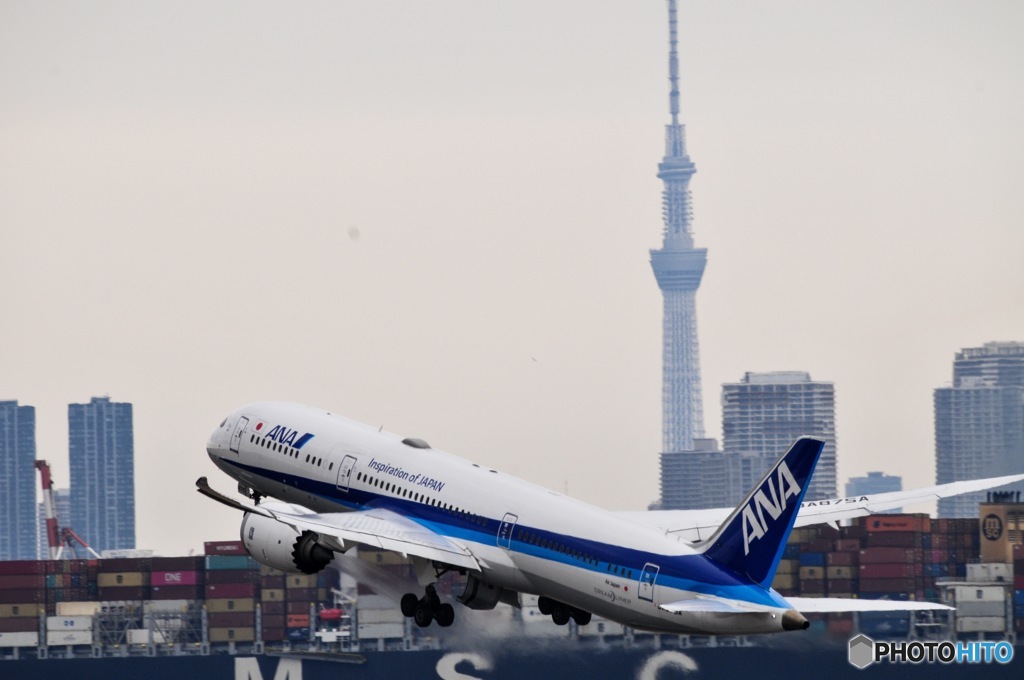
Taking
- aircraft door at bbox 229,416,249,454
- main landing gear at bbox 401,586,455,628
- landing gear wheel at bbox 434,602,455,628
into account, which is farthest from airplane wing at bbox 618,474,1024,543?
aircraft door at bbox 229,416,249,454

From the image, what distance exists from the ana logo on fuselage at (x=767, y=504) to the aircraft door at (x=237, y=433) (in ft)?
91.5

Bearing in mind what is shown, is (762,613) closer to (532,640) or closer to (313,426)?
(313,426)

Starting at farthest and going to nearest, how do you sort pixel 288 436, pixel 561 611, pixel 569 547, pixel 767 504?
1. pixel 288 436
2. pixel 561 611
3. pixel 569 547
4. pixel 767 504

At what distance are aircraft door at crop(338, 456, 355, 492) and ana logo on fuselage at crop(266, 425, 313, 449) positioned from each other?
2711mm

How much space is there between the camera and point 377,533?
73750 millimetres

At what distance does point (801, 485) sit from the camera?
63094 mm

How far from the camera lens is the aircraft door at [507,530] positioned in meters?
71.8

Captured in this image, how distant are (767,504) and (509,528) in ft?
38.4

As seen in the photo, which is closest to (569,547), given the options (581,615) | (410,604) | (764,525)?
(581,615)

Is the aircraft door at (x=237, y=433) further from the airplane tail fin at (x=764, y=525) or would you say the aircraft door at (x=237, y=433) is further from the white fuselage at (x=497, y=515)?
the airplane tail fin at (x=764, y=525)

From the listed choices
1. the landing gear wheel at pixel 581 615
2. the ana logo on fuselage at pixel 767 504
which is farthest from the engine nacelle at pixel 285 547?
the ana logo on fuselage at pixel 767 504

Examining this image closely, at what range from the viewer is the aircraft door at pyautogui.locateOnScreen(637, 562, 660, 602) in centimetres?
6656

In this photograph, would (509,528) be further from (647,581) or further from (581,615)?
(647,581)

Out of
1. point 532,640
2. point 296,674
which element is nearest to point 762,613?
point 532,640
